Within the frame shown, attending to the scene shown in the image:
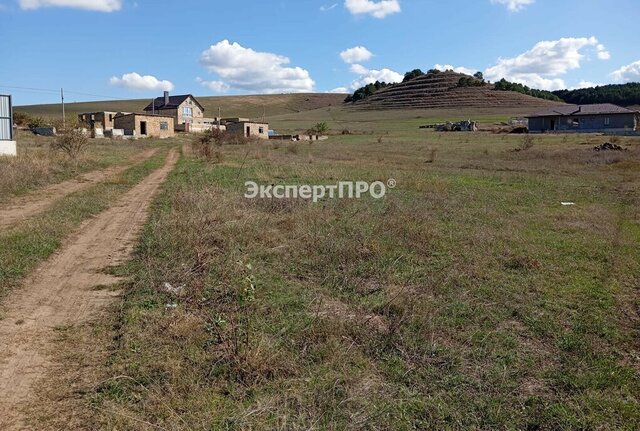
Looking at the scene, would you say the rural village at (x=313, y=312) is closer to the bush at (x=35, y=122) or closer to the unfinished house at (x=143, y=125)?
the unfinished house at (x=143, y=125)

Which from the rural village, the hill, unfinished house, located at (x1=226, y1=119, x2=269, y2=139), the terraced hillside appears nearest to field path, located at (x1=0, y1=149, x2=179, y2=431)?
the rural village

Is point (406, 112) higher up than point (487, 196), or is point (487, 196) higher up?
point (406, 112)

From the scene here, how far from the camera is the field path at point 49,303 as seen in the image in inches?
135

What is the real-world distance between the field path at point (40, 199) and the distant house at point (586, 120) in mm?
54841

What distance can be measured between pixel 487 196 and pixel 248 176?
25.7 feet

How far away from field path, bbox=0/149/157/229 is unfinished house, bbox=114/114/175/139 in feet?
119

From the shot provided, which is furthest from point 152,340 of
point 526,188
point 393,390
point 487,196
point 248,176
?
point 526,188

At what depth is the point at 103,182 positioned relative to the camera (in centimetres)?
1502

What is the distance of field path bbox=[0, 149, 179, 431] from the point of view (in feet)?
11.2

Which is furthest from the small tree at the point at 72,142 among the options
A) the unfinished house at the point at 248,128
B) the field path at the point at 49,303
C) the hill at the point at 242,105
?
the hill at the point at 242,105

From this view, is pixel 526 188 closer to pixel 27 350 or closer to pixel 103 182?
pixel 103 182

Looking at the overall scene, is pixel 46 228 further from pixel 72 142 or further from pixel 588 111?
pixel 588 111

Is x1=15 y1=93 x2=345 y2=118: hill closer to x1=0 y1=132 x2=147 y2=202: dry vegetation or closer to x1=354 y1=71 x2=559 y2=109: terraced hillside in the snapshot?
A: x1=354 y1=71 x2=559 y2=109: terraced hillside

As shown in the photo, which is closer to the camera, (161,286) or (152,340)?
(152,340)
